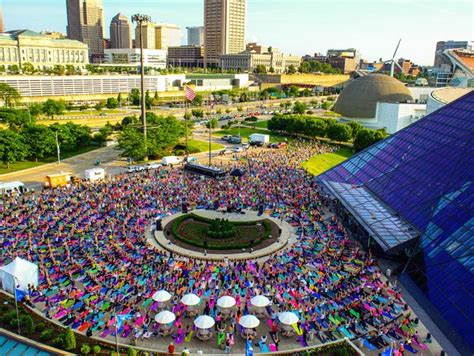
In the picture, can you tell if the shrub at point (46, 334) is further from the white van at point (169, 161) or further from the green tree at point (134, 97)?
the green tree at point (134, 97)

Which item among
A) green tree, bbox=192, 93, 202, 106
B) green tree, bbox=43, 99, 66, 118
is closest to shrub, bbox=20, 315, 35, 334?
green tree, bbox=43, 99, 66, 118

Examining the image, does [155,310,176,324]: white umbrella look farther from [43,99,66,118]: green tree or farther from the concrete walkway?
[43,99,66,118]: green tree

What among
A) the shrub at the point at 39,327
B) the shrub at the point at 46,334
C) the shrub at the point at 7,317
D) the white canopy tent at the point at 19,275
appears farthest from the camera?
the white canopy tent at the point at 19,275

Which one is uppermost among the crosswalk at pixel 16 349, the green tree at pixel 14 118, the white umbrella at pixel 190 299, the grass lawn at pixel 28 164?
the green tree at pixel 14 118

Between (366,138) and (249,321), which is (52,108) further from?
(249,321)

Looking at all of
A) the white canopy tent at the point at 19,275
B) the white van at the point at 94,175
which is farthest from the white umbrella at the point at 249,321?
the white van at the point at 94,175

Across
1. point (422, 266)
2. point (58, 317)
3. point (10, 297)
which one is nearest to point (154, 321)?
point (58, 317)
